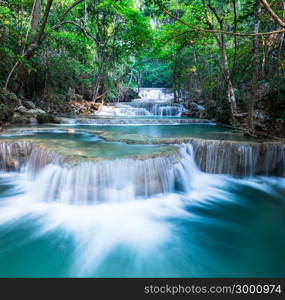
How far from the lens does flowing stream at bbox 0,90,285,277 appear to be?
2594 millimetres

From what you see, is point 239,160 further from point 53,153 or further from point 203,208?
point 53,153

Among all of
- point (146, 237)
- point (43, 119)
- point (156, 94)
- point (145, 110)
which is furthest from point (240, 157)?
point (156, 94)

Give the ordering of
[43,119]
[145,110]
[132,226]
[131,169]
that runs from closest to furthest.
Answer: [132,226] < [131,169] < [43,119] < [145,110]

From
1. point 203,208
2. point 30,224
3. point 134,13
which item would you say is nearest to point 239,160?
point 203,208

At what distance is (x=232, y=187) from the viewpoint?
5.06 metres

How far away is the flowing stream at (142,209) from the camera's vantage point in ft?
8.51

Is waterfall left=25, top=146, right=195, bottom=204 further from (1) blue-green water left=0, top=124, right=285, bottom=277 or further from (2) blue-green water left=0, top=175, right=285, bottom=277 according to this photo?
(2) blue-green water left=0, top=175, right=285, bottom=277

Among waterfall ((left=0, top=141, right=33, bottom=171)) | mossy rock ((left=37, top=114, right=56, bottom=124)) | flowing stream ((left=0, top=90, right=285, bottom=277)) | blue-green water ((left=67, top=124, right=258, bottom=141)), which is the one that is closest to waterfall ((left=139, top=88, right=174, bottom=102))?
blue-green water ((left=67, top=124, right=258, bottom=141))

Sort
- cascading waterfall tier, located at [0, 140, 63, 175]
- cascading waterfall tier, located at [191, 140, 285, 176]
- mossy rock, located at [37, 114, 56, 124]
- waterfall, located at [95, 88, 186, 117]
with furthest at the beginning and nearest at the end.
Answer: waterfall, located at [95, 88, 186, 117]
mossy rock, located at [37, 114, 56, 124]
cascading waterfall tier, located at [191, 140, 285, 176]
cascading waterfall tier, located at [0, 140, 63, 175]

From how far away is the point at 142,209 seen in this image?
3.73 meters

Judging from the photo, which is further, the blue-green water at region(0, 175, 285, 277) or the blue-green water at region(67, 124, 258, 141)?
the blue-green water at region(67, 124, 258, 141)

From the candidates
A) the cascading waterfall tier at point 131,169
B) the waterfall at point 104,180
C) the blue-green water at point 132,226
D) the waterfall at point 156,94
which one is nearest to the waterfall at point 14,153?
the cascading waterfall tier at point 131,169

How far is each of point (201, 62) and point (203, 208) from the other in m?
15.1

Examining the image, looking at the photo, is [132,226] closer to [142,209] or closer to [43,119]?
[142,209]
